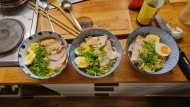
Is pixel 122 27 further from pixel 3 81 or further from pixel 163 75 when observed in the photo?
pixel 3 81

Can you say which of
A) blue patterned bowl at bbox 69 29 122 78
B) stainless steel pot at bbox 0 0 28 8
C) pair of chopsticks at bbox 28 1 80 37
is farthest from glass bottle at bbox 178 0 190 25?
stainless steel pot at bbox 0 0 28 8

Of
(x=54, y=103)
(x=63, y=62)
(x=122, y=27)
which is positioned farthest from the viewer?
(x=54, y=103)

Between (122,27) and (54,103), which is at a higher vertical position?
(122,27)

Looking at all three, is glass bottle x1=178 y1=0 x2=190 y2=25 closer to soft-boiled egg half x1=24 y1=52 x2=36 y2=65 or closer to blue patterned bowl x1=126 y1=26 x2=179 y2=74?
blue patterned bowl x1=126 y1=26 x2=179 y2=74

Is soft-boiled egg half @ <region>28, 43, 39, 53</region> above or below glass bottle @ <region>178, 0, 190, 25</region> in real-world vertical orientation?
above

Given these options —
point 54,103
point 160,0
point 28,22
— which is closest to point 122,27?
point 160,0

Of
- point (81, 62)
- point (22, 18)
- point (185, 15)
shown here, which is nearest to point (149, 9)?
point (185, 15)

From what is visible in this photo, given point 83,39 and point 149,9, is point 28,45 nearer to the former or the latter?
point 83,39
